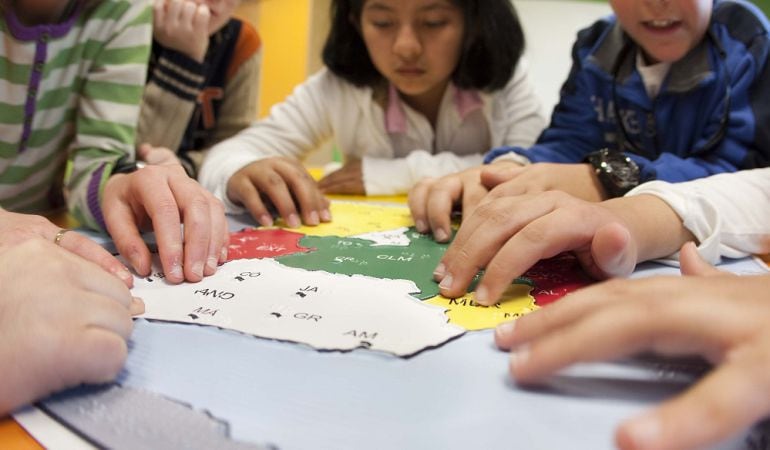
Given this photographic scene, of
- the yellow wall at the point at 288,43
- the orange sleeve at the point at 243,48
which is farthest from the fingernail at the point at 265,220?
the yellow wall at the point at 288,43

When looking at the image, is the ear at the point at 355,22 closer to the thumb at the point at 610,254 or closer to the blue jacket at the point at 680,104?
the blue jacket at the point at 680,104

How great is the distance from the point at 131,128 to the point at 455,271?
45 centimetres

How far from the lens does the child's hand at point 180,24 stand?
2.73 feet

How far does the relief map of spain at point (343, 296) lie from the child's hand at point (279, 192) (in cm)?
9

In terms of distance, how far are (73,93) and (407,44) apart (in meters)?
0.43

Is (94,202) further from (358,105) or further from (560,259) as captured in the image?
(358,105)

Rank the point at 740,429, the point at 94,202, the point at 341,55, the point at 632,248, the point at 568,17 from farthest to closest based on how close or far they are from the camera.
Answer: the point at 568,17, the point at 341,55, the point at 94,202, the point at 632,248, the point at 740,429

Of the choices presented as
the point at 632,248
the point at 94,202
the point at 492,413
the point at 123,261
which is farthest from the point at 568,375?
the point at 94,202

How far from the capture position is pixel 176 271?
0.41m

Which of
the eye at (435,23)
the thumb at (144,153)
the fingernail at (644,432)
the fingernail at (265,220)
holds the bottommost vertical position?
the thumb at (144,153)

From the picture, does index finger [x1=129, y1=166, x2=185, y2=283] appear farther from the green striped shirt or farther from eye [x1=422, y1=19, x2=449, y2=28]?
eye [x1=422, y1=19, x2=449, y2=28]

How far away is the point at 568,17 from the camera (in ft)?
5.62

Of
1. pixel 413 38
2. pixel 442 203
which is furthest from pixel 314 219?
pixel 413 38

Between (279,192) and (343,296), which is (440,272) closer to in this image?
(343,296)
